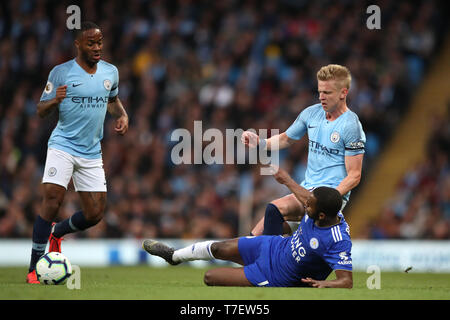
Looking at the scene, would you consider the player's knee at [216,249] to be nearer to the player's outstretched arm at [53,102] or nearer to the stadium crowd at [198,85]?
the player's outstretched arm at [53,102]

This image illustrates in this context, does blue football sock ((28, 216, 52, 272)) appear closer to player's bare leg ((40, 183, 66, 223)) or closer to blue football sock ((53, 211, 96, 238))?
player's bare leg ((40, 183, 66, 223))

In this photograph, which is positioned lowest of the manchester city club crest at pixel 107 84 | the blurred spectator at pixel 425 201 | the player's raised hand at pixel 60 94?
the blurred spectator at pixel 425 201

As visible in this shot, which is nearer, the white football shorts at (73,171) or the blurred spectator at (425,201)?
the white football shorts at (73,171)

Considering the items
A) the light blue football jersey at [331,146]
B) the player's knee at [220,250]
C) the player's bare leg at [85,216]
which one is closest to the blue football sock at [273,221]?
the light blue football jersey at [331,146]

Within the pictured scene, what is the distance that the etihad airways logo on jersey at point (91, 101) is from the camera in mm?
8195

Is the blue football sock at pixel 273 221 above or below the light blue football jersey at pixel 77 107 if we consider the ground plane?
below

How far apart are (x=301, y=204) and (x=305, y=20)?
11.1 m

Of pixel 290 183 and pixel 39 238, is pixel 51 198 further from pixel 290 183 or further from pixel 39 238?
pixel 290 183

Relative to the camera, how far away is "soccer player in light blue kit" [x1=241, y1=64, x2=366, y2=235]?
7.81 meters

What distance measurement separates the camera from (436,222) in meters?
14.5

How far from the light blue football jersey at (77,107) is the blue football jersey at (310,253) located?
235 centimetres
